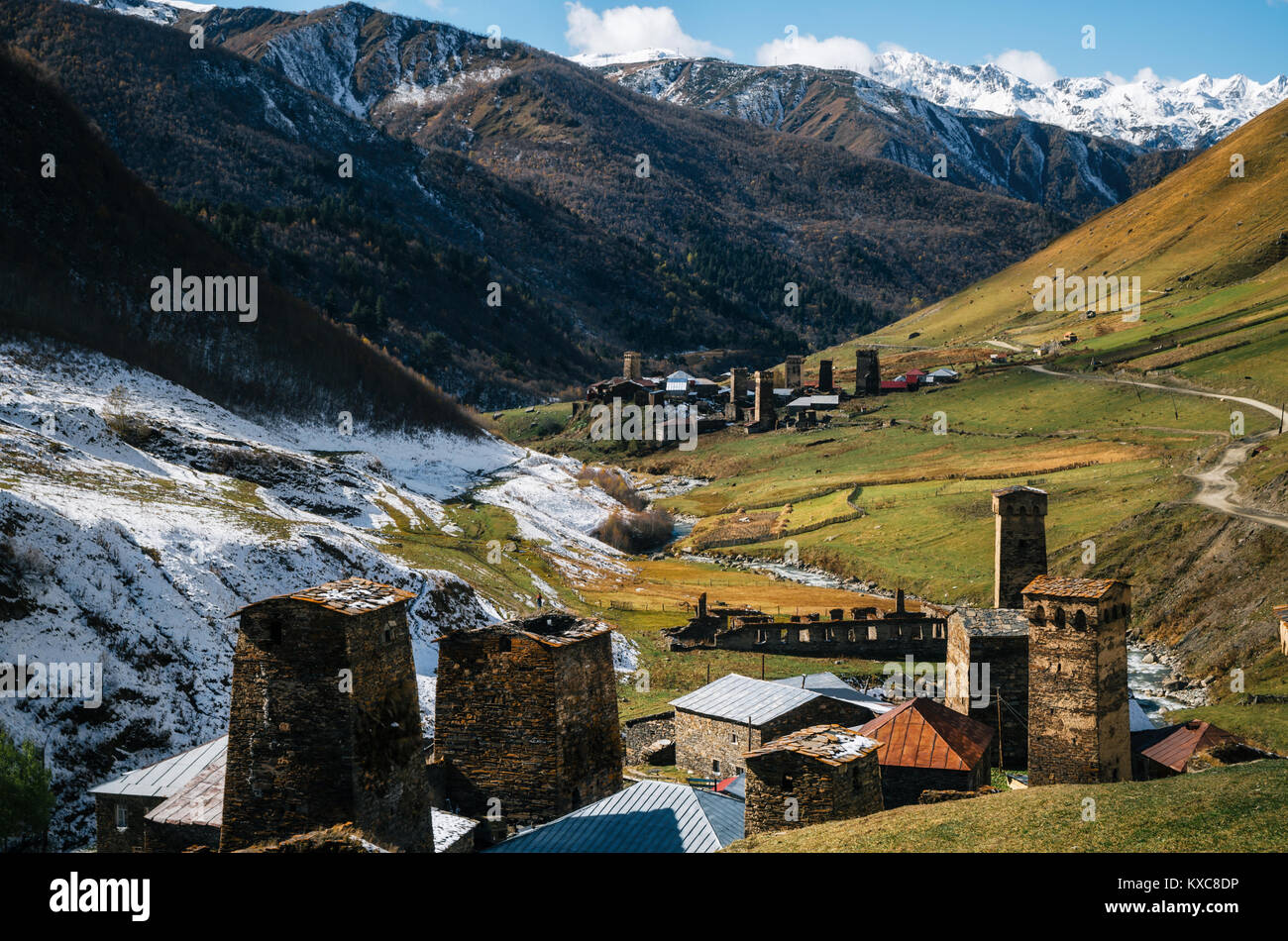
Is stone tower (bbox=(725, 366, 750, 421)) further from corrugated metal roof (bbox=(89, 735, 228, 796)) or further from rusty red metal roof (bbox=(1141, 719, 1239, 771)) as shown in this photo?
corrugated metal roof (bbox=(89, 735, 228, 796))

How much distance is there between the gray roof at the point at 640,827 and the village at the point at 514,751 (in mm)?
37

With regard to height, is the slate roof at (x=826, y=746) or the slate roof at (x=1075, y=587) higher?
the slate roof at (x=1075, y=587)

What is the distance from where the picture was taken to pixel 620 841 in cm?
1606

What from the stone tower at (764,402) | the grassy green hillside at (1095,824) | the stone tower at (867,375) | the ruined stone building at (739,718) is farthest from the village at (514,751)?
the stone tower at (867,375)

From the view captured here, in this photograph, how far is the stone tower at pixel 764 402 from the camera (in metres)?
138

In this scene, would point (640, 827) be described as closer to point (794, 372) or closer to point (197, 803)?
point (197, 803)

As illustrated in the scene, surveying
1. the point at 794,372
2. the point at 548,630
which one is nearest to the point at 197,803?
the point at 548,630

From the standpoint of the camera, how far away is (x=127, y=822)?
745 inches

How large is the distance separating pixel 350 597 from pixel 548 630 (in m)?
4.47

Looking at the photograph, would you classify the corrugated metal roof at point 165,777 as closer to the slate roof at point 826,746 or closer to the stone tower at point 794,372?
the slate roof at point 826,746
